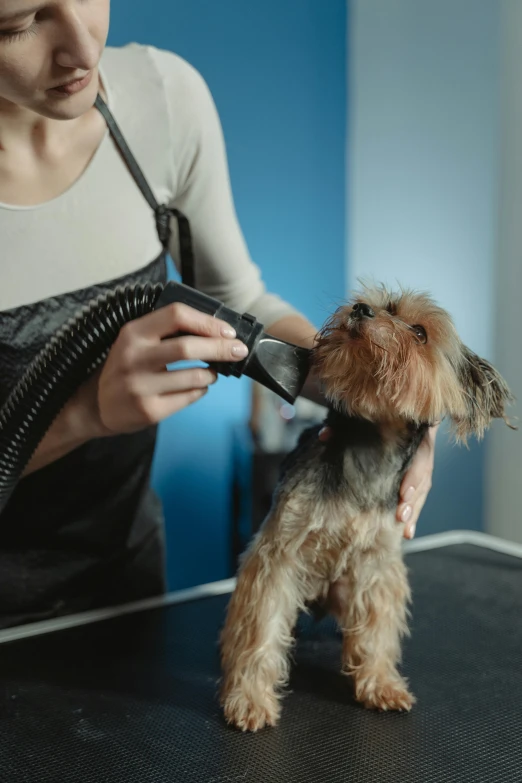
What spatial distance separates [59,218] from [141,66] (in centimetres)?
36

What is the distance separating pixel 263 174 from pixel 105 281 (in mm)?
2297

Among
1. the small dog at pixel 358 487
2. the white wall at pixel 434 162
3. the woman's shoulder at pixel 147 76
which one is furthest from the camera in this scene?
the white wall at pixel 434 162

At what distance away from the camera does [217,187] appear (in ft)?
5.02

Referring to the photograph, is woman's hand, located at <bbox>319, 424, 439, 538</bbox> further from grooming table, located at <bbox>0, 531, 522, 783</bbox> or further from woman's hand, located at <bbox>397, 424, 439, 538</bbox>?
grooming table, located at <bbox>0, 531, 522, 783</bbox>

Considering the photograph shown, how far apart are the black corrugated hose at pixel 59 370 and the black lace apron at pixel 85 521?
17cm

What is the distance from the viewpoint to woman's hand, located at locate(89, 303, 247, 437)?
1055 mm

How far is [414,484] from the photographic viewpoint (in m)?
1.12

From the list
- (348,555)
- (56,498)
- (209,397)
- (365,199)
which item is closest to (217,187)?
(56,498)

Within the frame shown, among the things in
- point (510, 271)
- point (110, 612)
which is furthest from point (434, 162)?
point (110, 612)

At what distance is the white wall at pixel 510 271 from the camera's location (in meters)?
3.15

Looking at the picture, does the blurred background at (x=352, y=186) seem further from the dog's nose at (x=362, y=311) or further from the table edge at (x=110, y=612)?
the dog's nose at (x=362, y=311)

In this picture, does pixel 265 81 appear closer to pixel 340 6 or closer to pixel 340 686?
pixel 340 6

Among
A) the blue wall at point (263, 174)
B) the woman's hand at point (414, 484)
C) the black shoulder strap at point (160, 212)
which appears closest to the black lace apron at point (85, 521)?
the black shoulder strap at point (160, 212)

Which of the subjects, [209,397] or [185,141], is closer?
[185,141]
